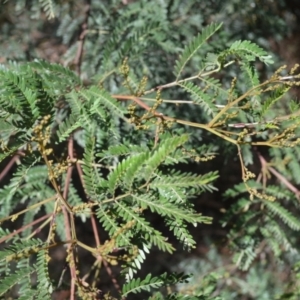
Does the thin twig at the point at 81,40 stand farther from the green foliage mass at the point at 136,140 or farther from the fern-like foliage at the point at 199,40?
the fern-like foliage at the point at 199,40

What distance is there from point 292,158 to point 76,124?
0.93 metres

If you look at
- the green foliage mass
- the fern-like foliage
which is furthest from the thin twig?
the fern-like foliage

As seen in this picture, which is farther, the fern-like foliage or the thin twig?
the thin twig

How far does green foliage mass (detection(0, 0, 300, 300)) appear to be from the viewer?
0.94 meters

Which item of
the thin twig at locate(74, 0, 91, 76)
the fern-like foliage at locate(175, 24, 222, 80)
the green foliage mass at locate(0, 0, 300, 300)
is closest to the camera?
the green foliage mass at locate(0, 0, 300, 300)

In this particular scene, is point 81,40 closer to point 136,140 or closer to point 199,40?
point 136,140

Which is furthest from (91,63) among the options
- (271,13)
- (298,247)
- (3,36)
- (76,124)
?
(298,247)

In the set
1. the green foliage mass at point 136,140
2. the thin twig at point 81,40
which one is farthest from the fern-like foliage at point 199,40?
the thin twig at point 81,40

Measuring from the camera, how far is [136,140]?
1290mm

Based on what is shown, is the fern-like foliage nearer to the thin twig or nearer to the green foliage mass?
the green foliage mass

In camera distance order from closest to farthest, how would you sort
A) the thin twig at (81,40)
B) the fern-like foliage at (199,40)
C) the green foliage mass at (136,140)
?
the green foliage mass at (136,140), the fern-like foliage at (199,40), the thin twig at (81,40)

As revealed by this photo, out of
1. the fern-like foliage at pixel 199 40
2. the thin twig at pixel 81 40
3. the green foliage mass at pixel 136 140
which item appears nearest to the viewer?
the green foliage mass at pixel 136 140

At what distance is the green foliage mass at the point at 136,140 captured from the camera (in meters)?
0.94

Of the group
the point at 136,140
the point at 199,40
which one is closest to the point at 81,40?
the point at 136,140
